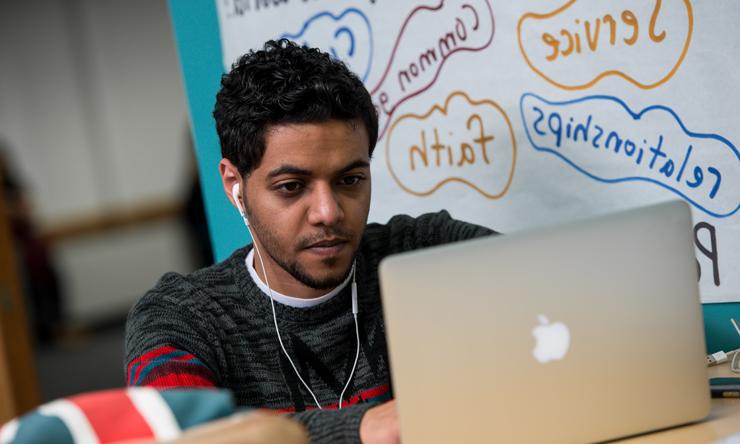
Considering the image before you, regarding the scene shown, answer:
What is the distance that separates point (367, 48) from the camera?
217 centimetres

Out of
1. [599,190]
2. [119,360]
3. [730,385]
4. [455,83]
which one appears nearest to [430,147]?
[455,83]

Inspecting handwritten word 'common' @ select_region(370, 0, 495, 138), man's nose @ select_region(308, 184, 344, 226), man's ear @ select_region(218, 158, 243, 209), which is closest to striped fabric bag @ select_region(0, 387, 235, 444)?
man's nose @ select_region(308, 184, 344, 226)

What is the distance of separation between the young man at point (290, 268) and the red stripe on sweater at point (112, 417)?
0.59m

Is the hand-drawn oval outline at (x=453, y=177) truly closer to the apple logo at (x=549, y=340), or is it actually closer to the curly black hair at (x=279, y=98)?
the curly black hair at (x=279, y=98)

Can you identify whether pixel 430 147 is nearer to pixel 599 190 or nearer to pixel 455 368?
pixel 599 190

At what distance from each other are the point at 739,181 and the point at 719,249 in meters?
0.13

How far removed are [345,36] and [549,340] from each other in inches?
46.2

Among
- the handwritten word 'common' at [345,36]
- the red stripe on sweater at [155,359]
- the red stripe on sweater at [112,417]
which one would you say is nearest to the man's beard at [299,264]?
the red stripe on sweater at [155,359]

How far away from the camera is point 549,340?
1236 millimetres

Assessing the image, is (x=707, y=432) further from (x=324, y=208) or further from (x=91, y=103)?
(x=91, y=103)

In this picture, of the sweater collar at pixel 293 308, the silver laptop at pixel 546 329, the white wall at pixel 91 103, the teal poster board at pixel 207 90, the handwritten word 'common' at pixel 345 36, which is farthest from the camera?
the white wall at pixel 91 103

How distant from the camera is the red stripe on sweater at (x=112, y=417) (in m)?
0.95

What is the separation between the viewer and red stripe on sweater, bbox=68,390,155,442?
95cm

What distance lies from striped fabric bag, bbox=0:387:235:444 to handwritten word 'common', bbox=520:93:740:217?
1.08 m
